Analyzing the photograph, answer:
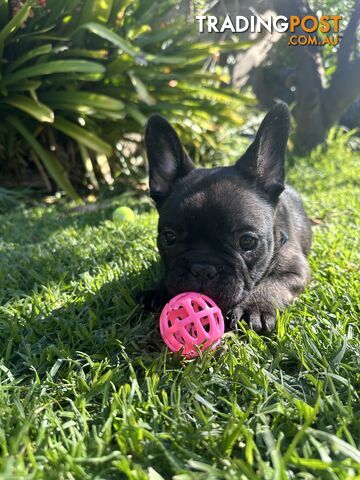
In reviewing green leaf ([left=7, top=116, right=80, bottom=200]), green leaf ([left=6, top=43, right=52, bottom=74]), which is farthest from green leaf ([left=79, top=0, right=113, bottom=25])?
green leaf ([left=7, top=116, right=80, bottom=200])

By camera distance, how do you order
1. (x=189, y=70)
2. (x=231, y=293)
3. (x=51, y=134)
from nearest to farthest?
(x=231, y=293), (x=51, y=134), (x=189, y=70)

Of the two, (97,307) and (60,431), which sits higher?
(60,431)

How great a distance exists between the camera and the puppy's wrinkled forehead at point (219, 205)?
2.34 metres

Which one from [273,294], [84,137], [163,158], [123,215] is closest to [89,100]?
[84,137]

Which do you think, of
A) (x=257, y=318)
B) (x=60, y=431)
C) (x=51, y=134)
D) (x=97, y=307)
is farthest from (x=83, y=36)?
(x=60, y=431)

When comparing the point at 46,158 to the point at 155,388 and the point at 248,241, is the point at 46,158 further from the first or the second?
the point at 155,388

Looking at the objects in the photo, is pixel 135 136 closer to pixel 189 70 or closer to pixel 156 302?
pixel 189 70

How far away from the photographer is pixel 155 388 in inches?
67.8

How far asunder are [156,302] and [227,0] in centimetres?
655

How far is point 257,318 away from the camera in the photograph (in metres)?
2.23

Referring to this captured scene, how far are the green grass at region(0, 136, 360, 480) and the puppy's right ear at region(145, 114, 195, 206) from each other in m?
0.52

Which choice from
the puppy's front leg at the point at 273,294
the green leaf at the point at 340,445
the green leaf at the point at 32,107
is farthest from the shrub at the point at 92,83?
the green leaf at the point at 340,445

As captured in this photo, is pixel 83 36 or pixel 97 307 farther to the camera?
pixel 83 36

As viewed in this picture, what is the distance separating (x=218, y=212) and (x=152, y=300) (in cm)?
56
